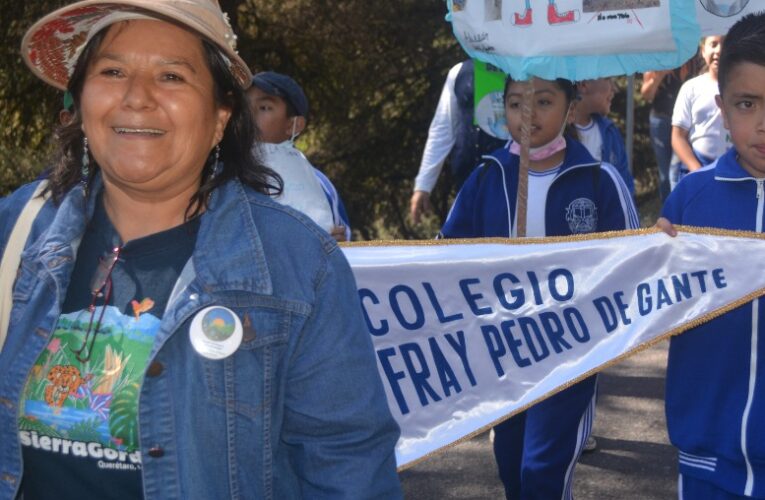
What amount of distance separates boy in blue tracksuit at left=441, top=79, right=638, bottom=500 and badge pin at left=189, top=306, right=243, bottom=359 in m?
2.57

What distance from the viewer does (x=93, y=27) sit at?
224 cm

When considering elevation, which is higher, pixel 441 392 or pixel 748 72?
pixel 748 72

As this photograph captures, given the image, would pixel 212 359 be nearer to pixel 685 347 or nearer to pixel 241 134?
pixel 241 134

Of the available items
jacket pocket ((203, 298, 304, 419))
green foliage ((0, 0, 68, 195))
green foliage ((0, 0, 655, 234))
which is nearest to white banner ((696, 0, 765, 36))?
jacket pocket ((203, 298, 304, 419))

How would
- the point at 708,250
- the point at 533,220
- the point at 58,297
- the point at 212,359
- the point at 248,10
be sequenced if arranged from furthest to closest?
the point at 248,10 < the point at 533,220 < the point at 708,250 < the point at 58,297 < the point at 212,359

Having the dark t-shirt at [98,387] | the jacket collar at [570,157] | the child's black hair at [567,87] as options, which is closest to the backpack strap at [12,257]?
the dark t-shirt at [98,387]

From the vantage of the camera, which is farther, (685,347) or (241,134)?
(685,347)

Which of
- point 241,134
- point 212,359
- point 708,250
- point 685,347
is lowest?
point 685,347

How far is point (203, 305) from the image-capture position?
2.04m

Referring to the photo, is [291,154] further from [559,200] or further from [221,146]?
[221,146]

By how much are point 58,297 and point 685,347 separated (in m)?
2.22

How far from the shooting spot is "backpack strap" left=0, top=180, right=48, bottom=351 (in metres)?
2.18

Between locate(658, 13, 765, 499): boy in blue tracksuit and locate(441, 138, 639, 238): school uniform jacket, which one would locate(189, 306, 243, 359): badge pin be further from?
locate(441, 138, 639, 238): school uniform jacket

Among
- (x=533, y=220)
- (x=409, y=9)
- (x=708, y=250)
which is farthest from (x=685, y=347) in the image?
(x=409, y=9)
